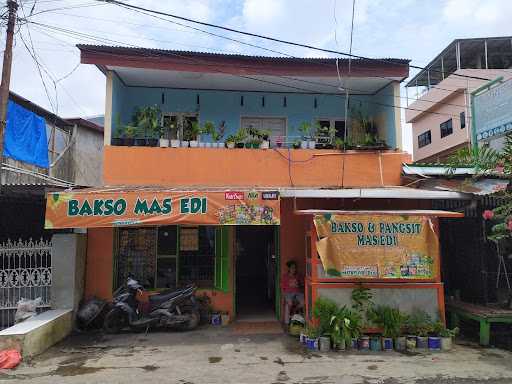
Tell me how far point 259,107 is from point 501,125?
18.5 ft

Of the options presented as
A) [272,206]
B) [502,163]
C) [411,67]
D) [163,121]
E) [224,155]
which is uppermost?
[411,67]

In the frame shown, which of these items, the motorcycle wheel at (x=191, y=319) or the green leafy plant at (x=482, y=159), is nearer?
the green leafy plant at (x=482, y=159)

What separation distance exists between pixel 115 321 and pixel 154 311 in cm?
80

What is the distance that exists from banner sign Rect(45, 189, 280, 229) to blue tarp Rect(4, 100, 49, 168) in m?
3.87

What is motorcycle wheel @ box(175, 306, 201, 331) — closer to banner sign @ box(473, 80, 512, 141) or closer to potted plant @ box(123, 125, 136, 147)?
potted plant @ box(123, 125, 136, 147)

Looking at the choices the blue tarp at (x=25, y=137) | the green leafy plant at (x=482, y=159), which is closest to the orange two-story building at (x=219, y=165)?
the green leafy plant at (x=482, y=159)

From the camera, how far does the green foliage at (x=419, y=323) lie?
7304mm

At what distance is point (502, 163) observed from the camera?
19.6ft

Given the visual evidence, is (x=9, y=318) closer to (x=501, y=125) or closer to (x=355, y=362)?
(x=355, y=362)

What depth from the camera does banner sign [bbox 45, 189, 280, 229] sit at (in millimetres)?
7434

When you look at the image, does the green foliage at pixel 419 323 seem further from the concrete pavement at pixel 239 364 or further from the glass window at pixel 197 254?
the glass window at pixel 197 254

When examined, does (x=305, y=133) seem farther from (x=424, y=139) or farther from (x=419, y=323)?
(x=424, y=139)

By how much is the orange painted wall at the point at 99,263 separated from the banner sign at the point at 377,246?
460 centimetres

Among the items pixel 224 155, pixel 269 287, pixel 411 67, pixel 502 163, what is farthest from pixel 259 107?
pixel 502 163
